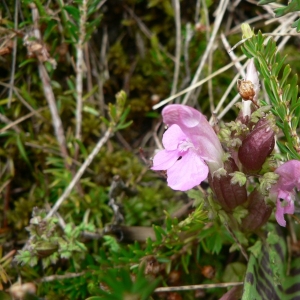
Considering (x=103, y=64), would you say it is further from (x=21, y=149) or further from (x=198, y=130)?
(x=198, y=130)

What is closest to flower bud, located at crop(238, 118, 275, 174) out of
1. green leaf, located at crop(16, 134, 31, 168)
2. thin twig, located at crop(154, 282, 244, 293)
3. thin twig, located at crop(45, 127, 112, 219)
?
thin twig, located at crop(154, 282, 244, 293)

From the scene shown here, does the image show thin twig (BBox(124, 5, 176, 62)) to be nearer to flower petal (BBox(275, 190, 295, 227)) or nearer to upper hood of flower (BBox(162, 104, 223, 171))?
upper hood of flower (BBox(162, 104, 223, 171))

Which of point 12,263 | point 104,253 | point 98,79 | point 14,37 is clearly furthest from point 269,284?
point 14,37

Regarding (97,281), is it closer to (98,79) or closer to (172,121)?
(172,121)

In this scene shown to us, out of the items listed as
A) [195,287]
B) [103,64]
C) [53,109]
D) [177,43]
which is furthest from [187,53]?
[195,287]

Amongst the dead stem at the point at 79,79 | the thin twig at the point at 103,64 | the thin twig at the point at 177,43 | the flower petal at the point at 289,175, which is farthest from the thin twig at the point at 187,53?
the flower petal at the point at 289,175

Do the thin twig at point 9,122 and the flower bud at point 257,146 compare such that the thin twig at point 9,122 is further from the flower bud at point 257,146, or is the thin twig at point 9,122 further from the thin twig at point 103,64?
the flower bud at point 257,146
